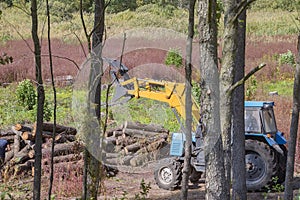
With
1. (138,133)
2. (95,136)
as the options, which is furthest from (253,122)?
(95,136)

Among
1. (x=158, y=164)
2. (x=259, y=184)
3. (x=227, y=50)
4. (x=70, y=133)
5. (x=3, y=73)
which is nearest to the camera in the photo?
(x=227, y=50)

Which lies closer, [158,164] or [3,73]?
[158,164]

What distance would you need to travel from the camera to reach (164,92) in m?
8.63

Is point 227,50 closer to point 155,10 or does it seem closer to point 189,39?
point 189,39

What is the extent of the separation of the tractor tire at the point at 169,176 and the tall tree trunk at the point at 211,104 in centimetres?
470

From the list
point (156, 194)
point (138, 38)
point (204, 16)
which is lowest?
point (156, 194)

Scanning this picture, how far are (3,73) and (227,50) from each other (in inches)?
605

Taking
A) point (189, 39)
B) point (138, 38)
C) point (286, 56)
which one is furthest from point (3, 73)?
point (189, 39)

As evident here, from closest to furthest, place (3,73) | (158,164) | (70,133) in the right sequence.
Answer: (158,164) → (70,133) → (3,73)

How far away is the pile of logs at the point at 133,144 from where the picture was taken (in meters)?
8.80

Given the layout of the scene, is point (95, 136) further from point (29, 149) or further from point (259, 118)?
point (29, 149)

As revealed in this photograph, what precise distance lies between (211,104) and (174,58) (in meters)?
14.5

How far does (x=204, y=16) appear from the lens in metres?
2.79

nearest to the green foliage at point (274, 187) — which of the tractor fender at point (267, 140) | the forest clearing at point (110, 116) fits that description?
the forest clearing at point (110, 116)
